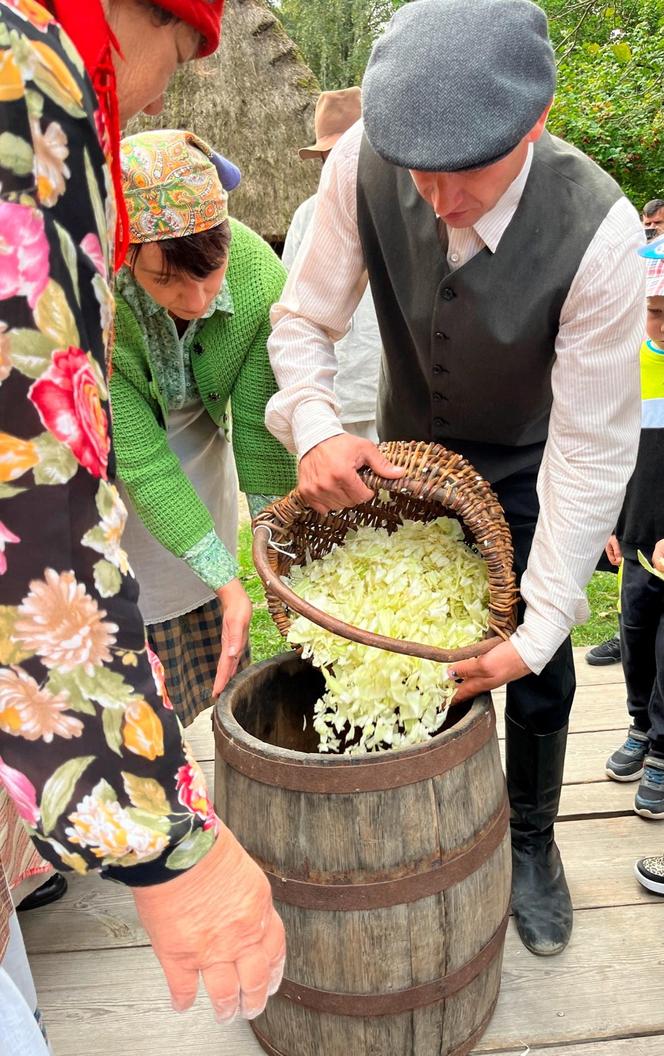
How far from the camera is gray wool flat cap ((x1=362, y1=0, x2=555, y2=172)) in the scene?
1327 millimetres

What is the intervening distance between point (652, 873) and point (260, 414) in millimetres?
1379

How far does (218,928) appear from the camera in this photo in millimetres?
882

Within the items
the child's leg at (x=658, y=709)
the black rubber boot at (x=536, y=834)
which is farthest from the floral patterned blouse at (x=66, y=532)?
the child's leg at (x=658, y=709)

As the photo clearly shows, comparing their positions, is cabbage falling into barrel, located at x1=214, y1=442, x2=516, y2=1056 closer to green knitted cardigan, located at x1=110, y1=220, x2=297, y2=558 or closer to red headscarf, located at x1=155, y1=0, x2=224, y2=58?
green knitted cardigan, located at x1=110, y1=220, x2=297, y2=558

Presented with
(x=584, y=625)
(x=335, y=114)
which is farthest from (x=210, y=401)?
(x=584, y=625)

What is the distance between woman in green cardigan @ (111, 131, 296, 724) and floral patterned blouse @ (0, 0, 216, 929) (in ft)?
2.94

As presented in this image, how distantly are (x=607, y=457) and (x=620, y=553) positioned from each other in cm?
129

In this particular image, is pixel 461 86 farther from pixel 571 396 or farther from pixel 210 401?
pixel 210 401

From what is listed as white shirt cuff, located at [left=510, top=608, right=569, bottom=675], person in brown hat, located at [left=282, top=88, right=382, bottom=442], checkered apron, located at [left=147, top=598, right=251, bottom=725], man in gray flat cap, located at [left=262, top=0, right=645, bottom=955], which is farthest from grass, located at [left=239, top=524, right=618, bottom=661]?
white shirt cuff, located at [left=510, top=608, right=569, bottom=675]

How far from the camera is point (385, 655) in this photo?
1652mm

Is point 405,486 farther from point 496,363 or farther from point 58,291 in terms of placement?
point 58,291

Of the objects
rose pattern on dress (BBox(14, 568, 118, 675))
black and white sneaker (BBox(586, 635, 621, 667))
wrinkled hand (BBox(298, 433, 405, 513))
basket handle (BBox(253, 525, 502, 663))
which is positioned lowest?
black and white sneaker (BBox(586, 635, 621, 667))

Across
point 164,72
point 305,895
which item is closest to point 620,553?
point 305,895

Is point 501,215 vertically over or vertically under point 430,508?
over
